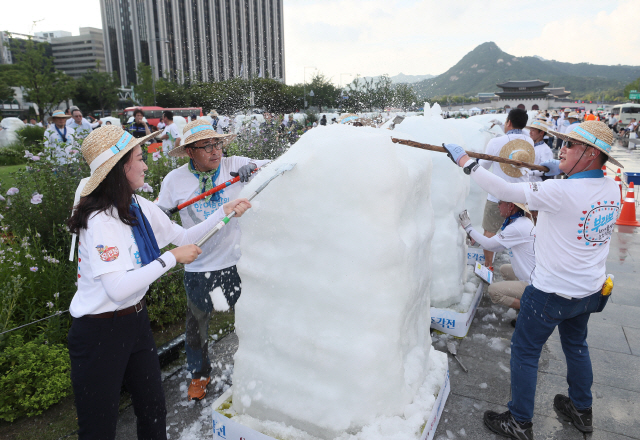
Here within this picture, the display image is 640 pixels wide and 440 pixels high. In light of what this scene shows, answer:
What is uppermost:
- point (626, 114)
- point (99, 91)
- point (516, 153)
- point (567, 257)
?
point (99, 91)

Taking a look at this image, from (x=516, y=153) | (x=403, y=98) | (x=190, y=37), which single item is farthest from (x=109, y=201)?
(x=190, y=37)

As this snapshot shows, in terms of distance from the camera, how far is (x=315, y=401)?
2205 millimetres

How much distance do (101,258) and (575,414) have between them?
3135 millimetres

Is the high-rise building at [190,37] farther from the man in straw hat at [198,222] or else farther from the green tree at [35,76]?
the man in straw hat at [198,222]

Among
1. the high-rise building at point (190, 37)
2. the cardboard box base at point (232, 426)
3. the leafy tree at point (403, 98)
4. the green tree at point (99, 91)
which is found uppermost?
the high-rise building at point (190, 37)

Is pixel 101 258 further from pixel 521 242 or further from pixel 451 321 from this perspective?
pixel 521 242

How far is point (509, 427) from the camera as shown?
2.75 metres

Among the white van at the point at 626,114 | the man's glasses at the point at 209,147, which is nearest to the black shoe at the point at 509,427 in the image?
the man's glasses at the point at 209,147

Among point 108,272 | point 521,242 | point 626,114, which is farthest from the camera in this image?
point 626,114

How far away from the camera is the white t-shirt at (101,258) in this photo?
1846mm

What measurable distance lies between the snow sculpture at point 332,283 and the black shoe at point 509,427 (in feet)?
2.81

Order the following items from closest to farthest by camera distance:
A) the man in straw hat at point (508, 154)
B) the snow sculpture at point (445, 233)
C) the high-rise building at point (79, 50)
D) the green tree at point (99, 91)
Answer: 1. the snow sculpture at point (445, 233)
2. the man in straw hat at point (508, 154)
3. the green tree at point (99, 91)
4. the high-rise building at point (79, 50)

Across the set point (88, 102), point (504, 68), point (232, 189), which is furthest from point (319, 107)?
point (504, 68)

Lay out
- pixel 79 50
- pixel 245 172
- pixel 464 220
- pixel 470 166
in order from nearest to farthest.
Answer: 1. pixel 470 166
2. pixel 245 172
3. pixel 464 220
4. pixel 79 50
